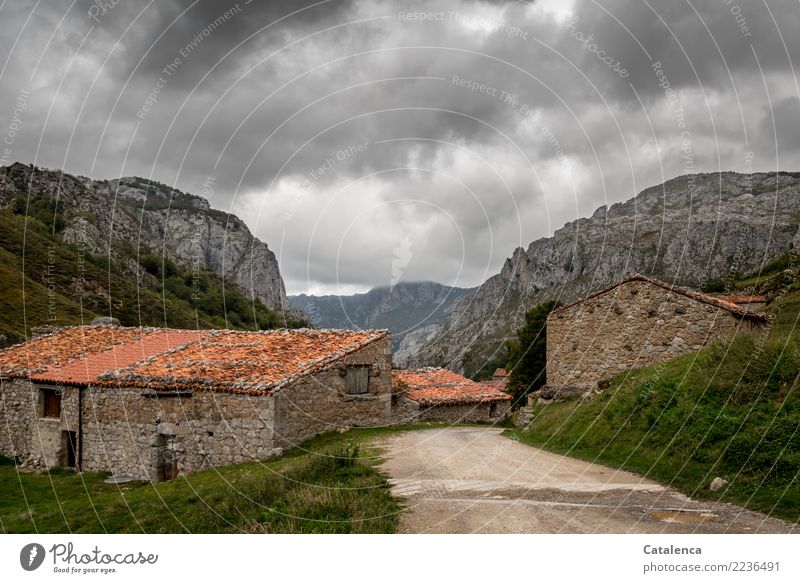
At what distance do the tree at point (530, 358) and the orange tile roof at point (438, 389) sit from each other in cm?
650

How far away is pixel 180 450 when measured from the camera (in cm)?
1839

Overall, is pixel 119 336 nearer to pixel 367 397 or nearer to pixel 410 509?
pixel 367 397

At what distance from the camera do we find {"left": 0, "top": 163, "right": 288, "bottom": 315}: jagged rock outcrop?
90.8 m

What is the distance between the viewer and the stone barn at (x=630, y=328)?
17562mm

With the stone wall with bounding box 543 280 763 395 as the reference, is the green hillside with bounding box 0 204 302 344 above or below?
above

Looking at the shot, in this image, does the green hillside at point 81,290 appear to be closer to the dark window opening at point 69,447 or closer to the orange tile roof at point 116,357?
the orange tile roof at point 116,357

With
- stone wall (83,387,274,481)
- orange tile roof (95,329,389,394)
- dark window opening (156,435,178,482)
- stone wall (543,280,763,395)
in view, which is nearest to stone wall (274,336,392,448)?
orange tile roof (95,329,389,394)

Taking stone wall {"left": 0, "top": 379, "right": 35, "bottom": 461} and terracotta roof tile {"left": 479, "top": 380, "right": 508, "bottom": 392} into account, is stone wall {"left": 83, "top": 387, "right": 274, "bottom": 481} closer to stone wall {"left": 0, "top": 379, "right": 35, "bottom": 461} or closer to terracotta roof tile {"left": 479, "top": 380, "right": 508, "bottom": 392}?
stone wall {"left": 0, "top": 379, "right": 35, "bottom": 461}

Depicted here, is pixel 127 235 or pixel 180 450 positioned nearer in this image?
pixel 180 450

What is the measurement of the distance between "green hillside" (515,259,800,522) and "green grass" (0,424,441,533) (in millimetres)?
5463

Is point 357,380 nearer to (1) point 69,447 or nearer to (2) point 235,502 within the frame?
(1) point 69,447

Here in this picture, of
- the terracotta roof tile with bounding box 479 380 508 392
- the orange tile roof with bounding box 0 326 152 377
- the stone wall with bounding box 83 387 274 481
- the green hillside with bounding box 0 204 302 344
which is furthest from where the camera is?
the green hillside with bounding box 0 204 302 344
